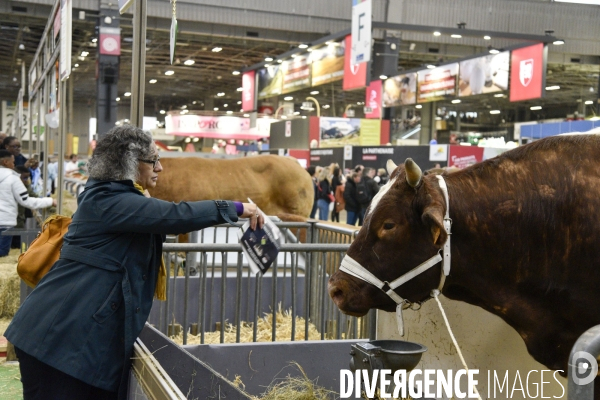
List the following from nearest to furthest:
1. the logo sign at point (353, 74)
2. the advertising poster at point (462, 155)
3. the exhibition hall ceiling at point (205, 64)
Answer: the advertising poster at point (462, 155)
the logo sign at point (353, 74)
the exhibition hall ceiling at point (205, 64)

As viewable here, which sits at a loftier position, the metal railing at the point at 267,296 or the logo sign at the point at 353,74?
the logo sign at the point at 353,74

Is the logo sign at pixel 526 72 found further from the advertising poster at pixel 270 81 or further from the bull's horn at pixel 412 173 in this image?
the bull's horn at pixel 412 173

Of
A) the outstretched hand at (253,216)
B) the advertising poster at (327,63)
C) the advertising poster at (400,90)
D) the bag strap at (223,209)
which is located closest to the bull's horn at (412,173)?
the outstretched hand at (253,216)

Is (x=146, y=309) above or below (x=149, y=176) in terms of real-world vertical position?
below

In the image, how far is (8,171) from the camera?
938cm

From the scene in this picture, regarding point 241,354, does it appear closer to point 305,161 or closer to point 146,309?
point 146,309

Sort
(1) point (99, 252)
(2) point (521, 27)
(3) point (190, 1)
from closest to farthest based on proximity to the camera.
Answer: (1) point (99, 252) → (3) point (190, 1) → (2) point (521, 27)

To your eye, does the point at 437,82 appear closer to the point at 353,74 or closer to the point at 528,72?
the point at 353,74

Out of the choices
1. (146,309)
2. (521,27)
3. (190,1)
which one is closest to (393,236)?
(146,309)

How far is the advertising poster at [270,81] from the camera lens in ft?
93.9

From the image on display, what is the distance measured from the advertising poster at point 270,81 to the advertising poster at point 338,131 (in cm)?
571

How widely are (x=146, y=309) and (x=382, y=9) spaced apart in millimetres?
24542

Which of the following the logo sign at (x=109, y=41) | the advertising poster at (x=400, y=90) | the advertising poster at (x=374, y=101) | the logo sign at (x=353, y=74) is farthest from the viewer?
the advertising poster at (x=374, y=101)

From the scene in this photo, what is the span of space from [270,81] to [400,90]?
686cm
